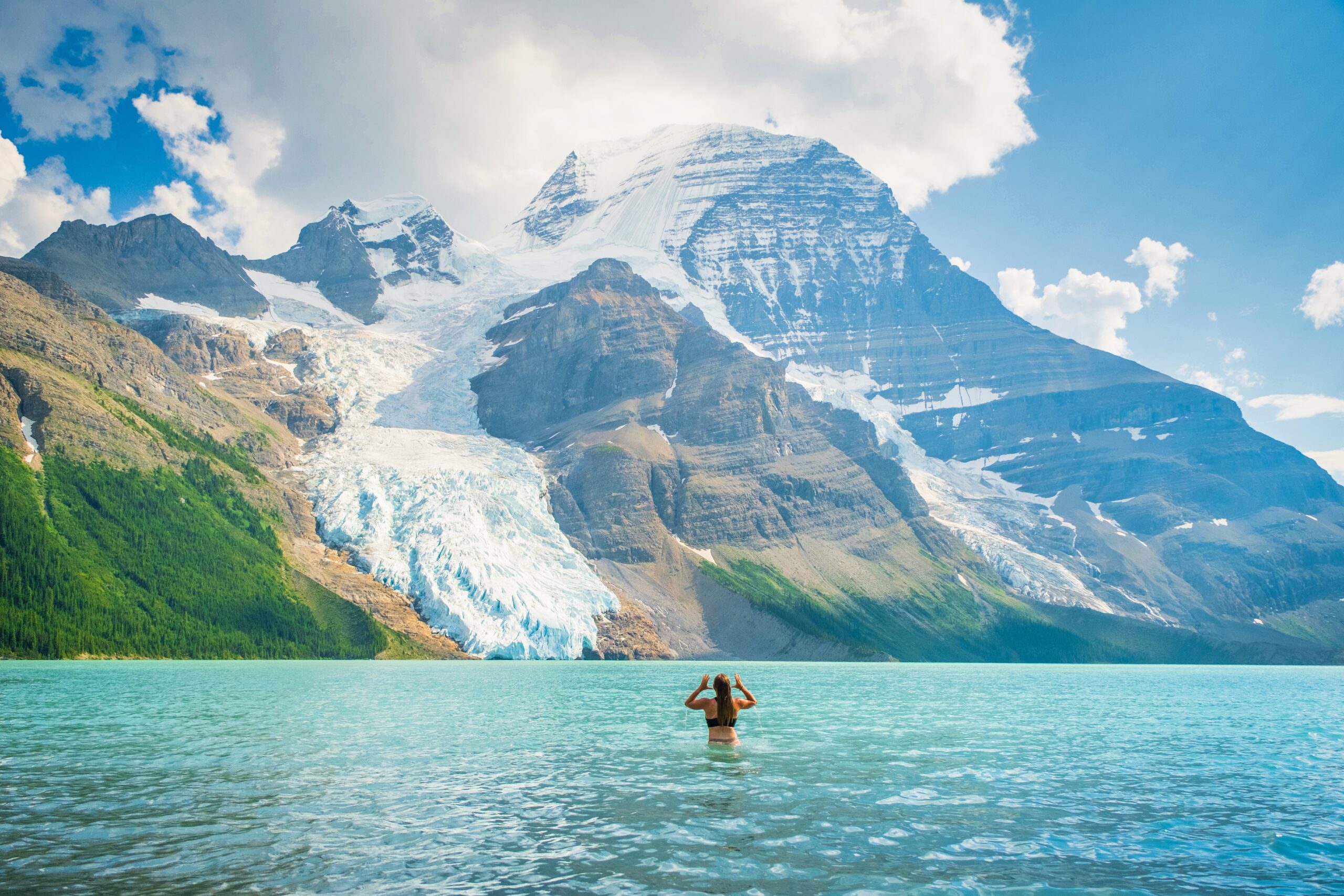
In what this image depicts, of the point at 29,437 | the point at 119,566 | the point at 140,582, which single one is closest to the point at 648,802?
the point at 140,582

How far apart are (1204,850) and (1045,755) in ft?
62.6

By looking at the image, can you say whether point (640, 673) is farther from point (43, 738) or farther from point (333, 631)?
point (43, 738)

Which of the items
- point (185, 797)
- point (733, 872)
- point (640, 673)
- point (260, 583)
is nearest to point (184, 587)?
point (260, 583)

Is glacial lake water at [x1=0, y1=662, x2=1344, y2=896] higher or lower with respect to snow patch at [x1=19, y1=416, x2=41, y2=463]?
lower

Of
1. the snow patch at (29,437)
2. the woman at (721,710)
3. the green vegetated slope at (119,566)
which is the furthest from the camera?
the snow patch at (29,437)

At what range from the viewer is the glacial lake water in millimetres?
20234

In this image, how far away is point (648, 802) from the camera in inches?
1139

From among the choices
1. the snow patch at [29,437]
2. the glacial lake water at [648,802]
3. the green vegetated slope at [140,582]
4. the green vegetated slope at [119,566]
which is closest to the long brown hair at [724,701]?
the glacial lake water at [648,802]

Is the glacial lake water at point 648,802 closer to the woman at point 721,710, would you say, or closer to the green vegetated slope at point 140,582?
the woman at point 721,710

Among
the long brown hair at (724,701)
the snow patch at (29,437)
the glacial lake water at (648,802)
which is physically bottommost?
the glacial lake water at (648,802)

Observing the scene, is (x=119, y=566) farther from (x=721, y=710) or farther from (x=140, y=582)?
(x=721, y=710)

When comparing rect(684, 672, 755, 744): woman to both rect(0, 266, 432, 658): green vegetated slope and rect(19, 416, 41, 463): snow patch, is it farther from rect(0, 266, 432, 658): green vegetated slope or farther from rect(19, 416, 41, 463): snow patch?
rect(19, 416, 41, 463): snow patch

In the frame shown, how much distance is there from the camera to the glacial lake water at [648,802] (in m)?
20.2

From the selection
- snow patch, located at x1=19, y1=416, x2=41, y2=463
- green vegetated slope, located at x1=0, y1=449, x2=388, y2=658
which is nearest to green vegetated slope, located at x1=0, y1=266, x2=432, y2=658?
green vegetated slope, located at x1=0, y1=449, x2=388, y2=658
